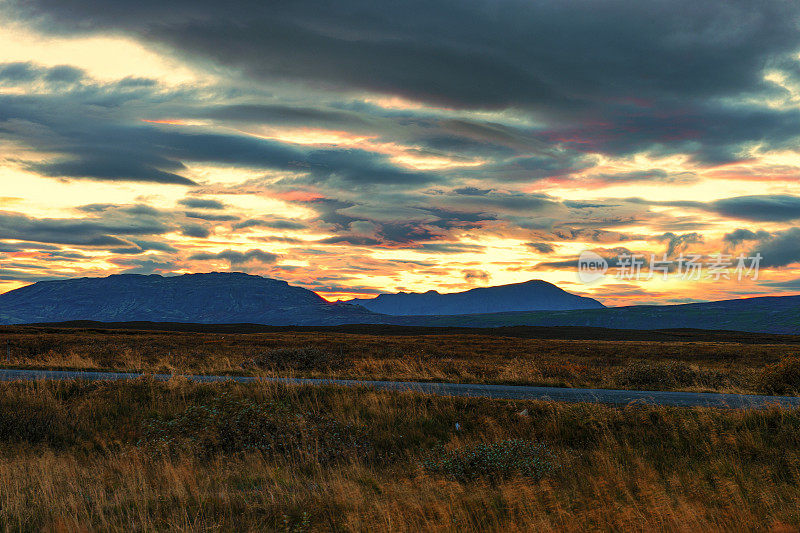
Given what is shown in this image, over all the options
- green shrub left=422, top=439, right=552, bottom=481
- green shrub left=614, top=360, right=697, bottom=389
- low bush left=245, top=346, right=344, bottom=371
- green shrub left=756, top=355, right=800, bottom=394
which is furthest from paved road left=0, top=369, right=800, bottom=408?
low bush left=245, top=346, right=344, bottom=371

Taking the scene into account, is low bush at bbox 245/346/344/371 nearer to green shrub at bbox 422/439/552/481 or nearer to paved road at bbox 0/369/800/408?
paved road at bbox 0/369/800/408

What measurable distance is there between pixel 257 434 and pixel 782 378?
20.2m

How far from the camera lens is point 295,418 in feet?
47.8

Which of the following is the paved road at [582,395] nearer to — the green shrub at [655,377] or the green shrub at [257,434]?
the green shrub at [257,434]

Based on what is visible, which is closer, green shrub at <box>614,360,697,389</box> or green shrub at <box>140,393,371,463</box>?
green shrub at <box>140,393,371,463</box>

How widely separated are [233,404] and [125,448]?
9.64 feet

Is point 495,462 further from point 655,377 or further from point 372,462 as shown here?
point 655,377

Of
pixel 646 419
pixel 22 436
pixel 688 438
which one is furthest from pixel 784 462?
pixel 22 436

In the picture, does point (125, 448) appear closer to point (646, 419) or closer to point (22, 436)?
point (22, 436)

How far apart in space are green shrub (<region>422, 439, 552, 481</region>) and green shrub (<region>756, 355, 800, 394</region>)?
1437 cm

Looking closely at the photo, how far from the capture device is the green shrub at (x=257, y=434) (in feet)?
43.5

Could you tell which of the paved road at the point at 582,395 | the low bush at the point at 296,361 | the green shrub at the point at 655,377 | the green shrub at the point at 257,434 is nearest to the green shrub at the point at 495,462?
the green shrub at the point at 257,434

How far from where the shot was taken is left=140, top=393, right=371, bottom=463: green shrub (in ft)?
43.5

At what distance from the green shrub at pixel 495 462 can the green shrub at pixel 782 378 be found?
14.4 meters
